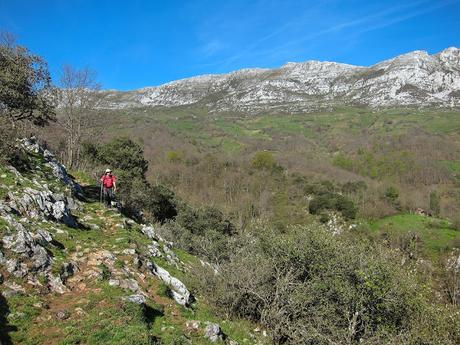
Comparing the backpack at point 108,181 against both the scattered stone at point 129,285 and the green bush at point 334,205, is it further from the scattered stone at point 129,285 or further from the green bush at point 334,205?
the green bush at point 334,205

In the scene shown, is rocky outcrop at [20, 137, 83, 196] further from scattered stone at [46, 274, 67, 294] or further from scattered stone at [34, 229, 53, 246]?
scattered stone at [46, 274, 67, 294]

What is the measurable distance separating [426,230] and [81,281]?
75.7 m

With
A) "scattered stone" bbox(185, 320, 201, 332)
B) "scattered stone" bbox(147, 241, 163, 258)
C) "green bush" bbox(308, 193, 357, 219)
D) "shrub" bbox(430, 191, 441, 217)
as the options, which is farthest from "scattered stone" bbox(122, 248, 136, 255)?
"shrub" bbox(430, 191, 441, 217)

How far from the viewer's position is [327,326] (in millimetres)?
15852

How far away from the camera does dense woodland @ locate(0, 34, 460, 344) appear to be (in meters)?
16.7

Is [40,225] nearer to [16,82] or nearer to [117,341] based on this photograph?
[117,341]

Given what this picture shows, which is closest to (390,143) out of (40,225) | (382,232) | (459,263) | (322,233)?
(382,232)

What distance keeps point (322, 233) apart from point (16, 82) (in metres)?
19.3

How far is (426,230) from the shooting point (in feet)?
243

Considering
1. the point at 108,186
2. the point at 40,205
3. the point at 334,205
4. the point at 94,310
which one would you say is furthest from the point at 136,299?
the point at 334,205

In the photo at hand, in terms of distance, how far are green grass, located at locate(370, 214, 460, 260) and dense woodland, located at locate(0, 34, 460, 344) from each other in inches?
13.4

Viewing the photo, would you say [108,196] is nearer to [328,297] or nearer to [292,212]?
[328,297]

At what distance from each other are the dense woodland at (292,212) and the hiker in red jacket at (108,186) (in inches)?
101

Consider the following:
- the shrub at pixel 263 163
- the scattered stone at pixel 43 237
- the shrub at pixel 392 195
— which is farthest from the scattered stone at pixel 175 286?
the shrub at pixel 392 195
